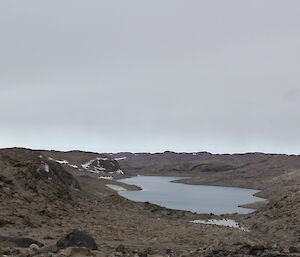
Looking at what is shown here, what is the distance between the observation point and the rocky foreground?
21156 millimetres

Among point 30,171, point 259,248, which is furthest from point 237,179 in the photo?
point 259,248

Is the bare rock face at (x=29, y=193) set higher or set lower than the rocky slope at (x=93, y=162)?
lower

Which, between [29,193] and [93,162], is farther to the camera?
[93,162]

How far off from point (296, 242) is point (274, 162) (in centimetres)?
16150

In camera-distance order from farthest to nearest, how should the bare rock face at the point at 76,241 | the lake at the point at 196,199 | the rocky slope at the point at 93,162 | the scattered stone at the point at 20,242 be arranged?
the rocky slope at the point at 93,162 → the lake at the point at 196,199 → the scattered stone at the point at 20,242 → the bare rock face at the point at 76,241

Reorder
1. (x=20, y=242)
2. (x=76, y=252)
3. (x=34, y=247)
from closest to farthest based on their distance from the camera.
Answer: (x=76, y=252) < (x=34, y=247) < (x=20, y=242)

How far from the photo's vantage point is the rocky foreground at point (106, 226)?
21.2 meters

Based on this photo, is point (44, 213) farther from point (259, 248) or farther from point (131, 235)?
point (259, 248)

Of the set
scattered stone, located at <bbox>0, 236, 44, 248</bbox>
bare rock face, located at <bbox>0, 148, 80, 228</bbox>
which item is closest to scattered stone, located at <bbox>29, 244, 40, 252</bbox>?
scattered stone, located at <bbox>0, 236, 44, 248</bbox>

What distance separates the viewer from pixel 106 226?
34.1 meters

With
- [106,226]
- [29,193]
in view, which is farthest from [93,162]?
[106,226]

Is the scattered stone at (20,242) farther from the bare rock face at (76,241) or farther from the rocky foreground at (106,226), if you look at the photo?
the bare rock face at (76,241)

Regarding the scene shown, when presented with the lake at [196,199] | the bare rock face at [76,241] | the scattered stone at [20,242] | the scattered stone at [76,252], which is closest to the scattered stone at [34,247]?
the scattered stone at [20,242]

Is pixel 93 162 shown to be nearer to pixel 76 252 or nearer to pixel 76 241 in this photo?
pixel 76 241
